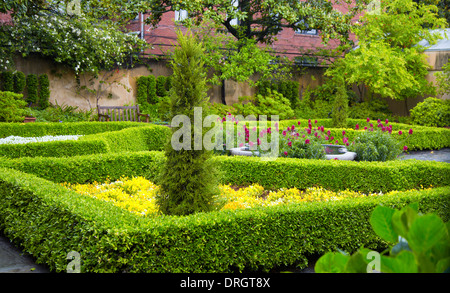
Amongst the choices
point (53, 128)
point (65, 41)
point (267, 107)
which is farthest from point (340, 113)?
point (65, 41)

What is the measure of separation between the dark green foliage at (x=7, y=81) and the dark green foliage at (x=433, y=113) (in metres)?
15.4

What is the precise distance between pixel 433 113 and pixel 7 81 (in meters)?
15.8

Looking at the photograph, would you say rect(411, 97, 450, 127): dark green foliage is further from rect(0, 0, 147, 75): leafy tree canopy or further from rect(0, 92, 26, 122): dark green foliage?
rect(0, 92, 26, 122): dark green foliage

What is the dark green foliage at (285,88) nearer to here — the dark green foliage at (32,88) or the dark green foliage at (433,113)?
the dark green foliage at (433,113)

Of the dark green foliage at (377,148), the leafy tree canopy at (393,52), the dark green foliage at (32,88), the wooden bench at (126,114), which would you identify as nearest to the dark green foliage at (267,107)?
the leafy tree canopy at (393,52)

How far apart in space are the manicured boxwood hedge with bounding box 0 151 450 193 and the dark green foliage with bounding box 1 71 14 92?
8920mm

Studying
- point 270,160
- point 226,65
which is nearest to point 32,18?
point 226,65

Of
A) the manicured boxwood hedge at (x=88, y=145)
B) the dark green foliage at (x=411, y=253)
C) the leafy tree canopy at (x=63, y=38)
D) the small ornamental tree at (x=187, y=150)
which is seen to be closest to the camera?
the dark green foliage at (x=411, y=253)

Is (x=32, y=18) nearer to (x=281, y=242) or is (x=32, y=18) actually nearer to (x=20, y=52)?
(x=20, y=52)

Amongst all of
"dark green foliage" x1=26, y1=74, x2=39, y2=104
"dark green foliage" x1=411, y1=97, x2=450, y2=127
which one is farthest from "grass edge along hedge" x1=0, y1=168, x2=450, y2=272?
"dark green foliage" x1=411, y1=97, x2=450, y2=127

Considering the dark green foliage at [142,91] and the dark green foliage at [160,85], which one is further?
the dark green foliage at [160,85]

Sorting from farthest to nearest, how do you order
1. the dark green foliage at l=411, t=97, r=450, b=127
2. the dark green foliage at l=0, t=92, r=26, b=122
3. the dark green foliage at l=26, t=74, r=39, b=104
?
the dark green foliage at l=411, t=97, r=450, b=127, the dark green foliage at l=26, t=74, r=39, b=104, the dark green foliage at l=0, t=92, r=26, b=122

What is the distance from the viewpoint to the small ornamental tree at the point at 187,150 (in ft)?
15.7

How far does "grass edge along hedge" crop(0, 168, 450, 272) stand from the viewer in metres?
3.63
